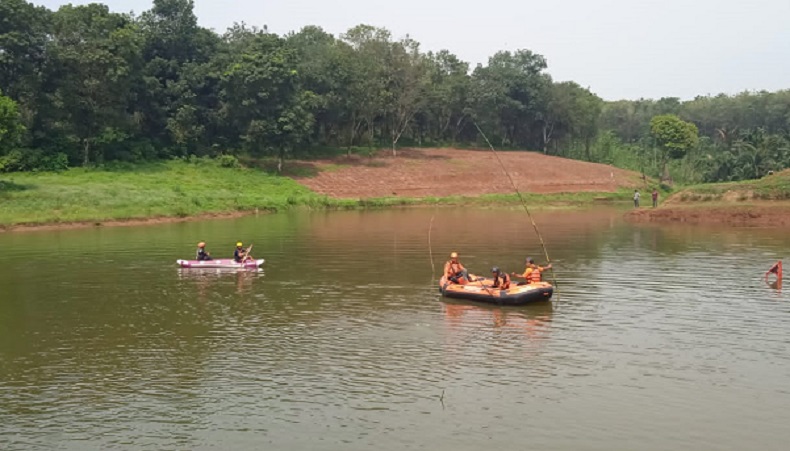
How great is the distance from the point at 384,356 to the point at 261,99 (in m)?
64.3

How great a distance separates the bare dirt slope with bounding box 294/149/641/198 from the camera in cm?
8288

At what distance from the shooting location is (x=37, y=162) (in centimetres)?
6975

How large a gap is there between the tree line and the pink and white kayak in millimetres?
27907

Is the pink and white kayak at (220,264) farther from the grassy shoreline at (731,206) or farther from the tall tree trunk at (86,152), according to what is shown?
the tall tree trunk at (86,152)

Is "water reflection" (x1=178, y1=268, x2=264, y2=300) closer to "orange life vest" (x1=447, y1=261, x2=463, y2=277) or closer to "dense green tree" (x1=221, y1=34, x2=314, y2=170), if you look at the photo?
"orange life vest" (x1=447, y1=261, x2=463, y2=277)

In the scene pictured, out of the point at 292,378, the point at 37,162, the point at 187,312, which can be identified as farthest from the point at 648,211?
the point at 37,162

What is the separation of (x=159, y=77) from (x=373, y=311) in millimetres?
66956

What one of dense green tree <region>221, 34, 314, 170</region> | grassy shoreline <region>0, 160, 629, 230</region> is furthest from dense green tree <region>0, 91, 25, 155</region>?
dense green tree <region>221, 34, 314, 170</region>

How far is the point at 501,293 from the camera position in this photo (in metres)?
27.2

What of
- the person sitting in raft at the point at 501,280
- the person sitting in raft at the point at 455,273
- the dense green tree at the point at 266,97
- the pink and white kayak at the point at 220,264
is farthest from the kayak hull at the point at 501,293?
the dense green tree at the point at 266,97

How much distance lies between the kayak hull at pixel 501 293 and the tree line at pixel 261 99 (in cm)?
4188

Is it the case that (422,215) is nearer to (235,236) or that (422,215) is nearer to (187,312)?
(235,236)

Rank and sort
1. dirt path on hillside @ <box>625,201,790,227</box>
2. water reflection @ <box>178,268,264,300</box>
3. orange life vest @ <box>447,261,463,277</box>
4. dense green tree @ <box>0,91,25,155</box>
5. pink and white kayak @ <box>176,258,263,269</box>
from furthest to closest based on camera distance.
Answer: dense green tree @ <box>0,91,25,155</box>, dirt path on hillside @ <box>625,201,790,227</box>, pink and white kayak @ <box>176,258,263,269</box>, water reflection @ <box>178,268,264,300</box>, orange life vest @ <box>447,261,463,277</box>

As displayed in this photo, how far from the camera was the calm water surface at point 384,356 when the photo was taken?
1576 cm
